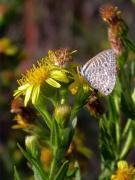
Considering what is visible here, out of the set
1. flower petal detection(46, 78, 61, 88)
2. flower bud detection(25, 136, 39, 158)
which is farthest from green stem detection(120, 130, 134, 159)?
flower petal detection(46, 78, 61, 88)

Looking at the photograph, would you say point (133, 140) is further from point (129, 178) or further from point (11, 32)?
point (11, 32)

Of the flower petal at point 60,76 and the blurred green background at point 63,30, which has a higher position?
the flower petal at point 60,76

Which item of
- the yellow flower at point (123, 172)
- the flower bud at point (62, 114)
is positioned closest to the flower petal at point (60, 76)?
the flower bud at point (62, 114)

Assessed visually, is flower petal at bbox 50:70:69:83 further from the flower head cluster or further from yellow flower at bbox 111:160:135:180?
yellow flower at bbox 111:160:135:180

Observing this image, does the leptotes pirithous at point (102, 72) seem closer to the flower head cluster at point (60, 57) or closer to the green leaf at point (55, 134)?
the flower head cluster at point (60, 57)

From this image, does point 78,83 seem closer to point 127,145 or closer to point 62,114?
point 62,114
